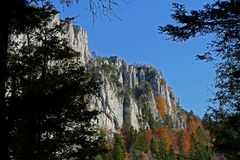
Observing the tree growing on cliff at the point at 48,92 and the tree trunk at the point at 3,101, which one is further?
the tree growing on cliff at the point at 48,92

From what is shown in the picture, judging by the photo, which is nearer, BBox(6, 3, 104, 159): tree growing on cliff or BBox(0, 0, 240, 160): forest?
BBox(0, 0, 240, 160): forest

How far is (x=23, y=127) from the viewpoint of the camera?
13633 millimetres

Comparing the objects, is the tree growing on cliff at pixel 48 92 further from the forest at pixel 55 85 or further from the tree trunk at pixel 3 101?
the tree trunk at pixel 3 101

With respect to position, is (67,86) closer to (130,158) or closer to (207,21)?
(207,21)

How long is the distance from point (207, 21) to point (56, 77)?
8418mm

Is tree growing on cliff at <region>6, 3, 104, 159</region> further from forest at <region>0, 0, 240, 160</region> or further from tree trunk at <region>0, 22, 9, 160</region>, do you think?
tree trunk at <region>0, 22, 9, 160</region>

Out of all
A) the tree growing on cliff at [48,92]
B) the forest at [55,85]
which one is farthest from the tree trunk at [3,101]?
the tree growing on cliff at [48,92]

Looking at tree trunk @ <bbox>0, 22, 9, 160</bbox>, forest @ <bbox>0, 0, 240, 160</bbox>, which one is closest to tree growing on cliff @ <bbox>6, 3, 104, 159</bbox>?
forest @ <bbox>0, 0, 240, 160</bbox>

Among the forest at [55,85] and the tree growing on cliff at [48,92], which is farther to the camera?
the tree growing on cliff at [48,92]

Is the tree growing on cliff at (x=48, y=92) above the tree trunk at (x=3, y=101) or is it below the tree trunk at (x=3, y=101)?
above

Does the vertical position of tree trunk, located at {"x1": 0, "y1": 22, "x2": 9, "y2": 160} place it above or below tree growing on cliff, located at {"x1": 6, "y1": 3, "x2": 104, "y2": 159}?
below

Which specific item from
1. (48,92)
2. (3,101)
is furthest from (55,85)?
(3,101)

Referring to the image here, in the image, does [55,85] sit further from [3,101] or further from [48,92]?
[3,101]

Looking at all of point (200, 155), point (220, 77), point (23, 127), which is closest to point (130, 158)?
point (200, 155)
